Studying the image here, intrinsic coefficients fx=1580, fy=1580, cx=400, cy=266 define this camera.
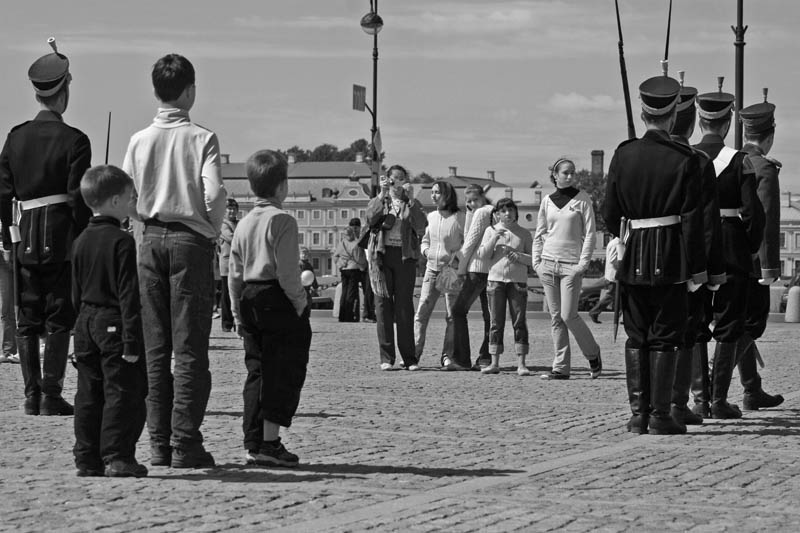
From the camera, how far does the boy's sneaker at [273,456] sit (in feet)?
25.5

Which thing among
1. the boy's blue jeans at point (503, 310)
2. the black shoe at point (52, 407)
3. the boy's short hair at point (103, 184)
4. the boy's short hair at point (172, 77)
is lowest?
the black shoe at point (52, 407)

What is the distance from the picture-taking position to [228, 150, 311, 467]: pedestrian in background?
7730 mm

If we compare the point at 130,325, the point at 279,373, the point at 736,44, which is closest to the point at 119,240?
the point at 130,325

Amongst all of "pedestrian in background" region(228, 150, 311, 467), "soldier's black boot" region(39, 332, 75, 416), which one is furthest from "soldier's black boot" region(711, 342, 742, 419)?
"soldier's black boot" region(39, 332, 75, 416)

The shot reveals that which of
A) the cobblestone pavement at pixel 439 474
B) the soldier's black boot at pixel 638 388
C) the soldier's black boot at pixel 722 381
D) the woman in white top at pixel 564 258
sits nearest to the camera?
the cobblestone pavement at pixel 439 474

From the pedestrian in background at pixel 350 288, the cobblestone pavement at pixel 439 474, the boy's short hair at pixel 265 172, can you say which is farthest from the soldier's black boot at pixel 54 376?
the pedestrian in background at pixel 350 288

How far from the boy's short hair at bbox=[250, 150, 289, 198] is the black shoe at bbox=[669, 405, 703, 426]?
127 inches

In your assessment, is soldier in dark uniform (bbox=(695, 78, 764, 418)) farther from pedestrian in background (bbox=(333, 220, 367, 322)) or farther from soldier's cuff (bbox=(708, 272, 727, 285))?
pedestrian in background (bbox=(333, 220, 367, 322))

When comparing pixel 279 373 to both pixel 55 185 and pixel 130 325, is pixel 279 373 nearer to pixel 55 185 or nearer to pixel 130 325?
pixel 130 325

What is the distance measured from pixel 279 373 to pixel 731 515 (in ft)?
7.94

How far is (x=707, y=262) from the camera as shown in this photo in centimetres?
964

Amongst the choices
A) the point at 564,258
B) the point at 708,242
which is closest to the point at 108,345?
the point at 708,242

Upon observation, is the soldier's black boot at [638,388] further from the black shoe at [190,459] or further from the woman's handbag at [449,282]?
the woman's handbag at [449,282]

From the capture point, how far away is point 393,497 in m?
6.79
